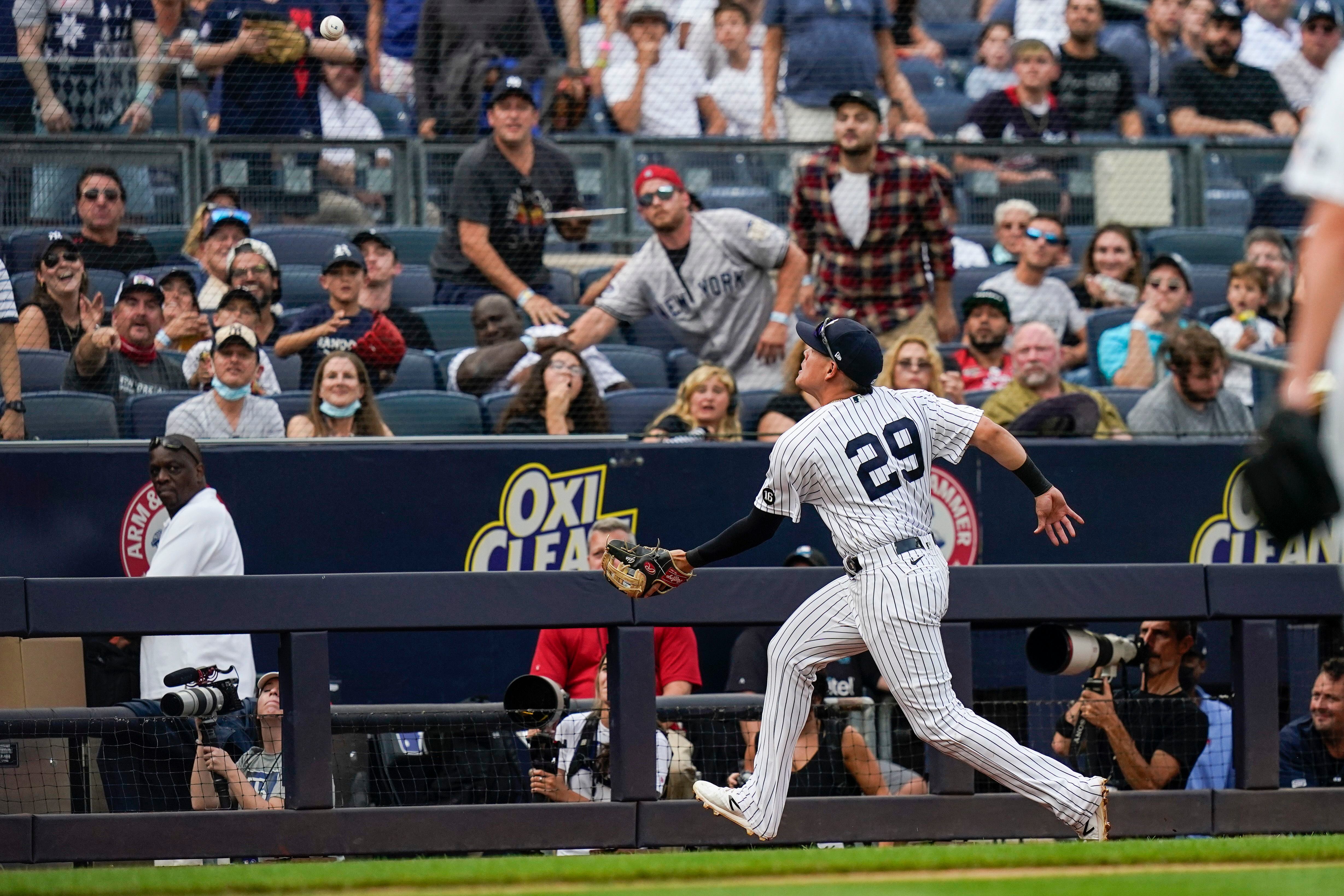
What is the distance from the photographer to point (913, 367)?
706 centimetres

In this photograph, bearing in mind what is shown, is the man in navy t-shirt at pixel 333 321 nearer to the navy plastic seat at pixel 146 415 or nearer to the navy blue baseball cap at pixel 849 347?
the navy plastic seat at pixel 146 415

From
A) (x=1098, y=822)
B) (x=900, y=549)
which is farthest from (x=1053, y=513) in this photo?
(x=1098, y=822)

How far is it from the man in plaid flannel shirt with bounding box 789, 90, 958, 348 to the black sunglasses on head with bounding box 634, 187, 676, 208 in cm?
72

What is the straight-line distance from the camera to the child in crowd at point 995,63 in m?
10.8

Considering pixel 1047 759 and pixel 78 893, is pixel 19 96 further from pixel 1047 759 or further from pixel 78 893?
pixel 1047 759

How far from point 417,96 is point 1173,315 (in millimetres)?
4120

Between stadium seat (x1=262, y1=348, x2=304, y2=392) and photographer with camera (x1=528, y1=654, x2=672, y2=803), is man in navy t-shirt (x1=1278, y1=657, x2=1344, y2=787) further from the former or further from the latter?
stadium seat (x1=262, y1=348, x2=304, y2=392)

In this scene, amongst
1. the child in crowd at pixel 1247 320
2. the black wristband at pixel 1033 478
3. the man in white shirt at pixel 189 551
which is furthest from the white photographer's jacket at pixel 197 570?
the child in crowd at pixel 1247 320

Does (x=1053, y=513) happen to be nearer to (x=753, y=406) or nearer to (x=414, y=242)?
(x=753, y=406)

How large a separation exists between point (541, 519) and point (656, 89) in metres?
3.88

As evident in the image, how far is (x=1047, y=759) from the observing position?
4.94 m

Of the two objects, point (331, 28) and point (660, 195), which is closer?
point (660, 195)

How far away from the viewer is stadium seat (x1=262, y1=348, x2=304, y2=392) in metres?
7.24

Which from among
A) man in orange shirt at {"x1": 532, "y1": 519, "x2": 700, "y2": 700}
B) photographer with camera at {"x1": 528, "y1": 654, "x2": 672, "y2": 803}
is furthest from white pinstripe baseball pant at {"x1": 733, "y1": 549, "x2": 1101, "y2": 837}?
man in orange shirt at {"x1": 532, "y1": 519, "x2": 700, "y2": 700}
